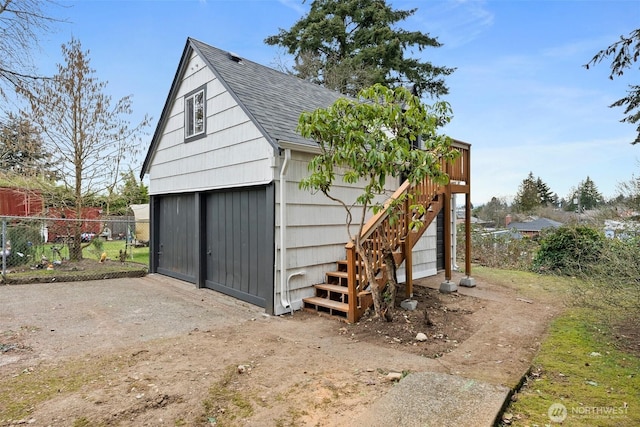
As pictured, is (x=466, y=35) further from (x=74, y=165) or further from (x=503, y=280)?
(x=74, y=165)

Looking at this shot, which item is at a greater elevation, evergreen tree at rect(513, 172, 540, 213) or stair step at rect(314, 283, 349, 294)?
evergreen tree at rect(513, 172, 540, 213)

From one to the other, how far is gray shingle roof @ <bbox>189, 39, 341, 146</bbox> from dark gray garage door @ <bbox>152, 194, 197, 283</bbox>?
109 inches

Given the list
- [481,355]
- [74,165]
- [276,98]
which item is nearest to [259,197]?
[276,98]

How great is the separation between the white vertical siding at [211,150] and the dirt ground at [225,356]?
2.38m

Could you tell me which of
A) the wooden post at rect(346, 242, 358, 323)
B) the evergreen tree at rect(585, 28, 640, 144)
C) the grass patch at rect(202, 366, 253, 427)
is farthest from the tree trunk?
the evergreen tree at rect(585, 28, 640, 144)

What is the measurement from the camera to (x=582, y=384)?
3209mm

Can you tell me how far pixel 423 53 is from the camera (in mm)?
19312

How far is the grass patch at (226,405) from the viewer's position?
2.64 meters

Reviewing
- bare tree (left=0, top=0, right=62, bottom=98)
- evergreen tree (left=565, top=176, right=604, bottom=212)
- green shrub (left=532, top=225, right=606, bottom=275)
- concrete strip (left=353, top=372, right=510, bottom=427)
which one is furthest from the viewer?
evergreen tree (left=565, top=176, right=604, bottom=212)

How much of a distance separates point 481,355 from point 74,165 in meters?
11.6

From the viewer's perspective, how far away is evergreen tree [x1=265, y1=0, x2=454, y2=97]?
18.3 meters

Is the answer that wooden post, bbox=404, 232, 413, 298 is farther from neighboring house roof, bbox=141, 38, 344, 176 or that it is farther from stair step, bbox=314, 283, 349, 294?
Answer: neighboring house roof, bbox=141, 38, 344, 176

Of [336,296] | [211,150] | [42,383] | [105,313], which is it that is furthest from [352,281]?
[211,150]

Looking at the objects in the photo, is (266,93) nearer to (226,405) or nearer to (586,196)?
(226,405)
